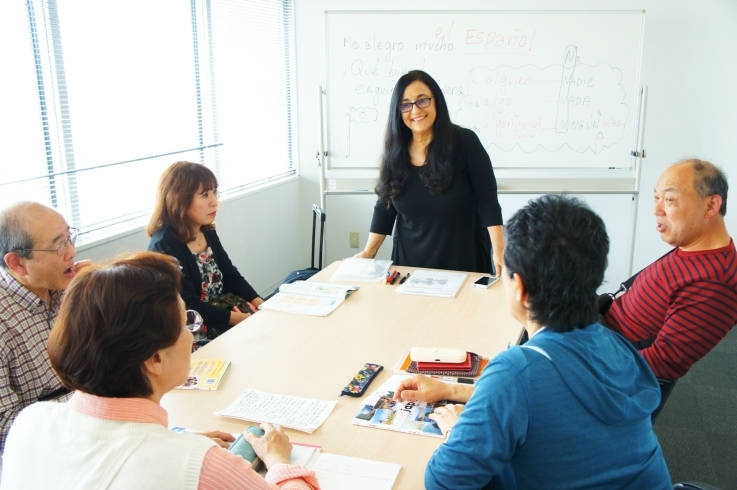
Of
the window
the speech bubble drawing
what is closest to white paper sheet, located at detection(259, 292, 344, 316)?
the window

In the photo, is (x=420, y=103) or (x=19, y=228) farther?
(x=420, y=103)

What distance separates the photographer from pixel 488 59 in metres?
3.92

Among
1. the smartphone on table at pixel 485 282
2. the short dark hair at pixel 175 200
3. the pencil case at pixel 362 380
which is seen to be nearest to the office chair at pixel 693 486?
the pencil case at pixel 362 380

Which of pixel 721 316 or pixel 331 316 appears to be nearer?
pixel 721 316

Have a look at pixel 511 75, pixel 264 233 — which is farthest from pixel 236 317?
pixel 511 75

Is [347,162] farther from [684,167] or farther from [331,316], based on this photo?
[684,167]

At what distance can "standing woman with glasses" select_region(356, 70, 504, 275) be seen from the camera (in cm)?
257

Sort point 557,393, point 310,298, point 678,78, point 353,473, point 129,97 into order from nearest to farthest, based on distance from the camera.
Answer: point 557,393
point 353,473
point 310,298
point 129,97
point 678,78

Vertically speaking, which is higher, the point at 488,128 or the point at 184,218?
the point at 488,128

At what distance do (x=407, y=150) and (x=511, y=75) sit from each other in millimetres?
1598

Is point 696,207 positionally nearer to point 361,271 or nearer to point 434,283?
point 434,283

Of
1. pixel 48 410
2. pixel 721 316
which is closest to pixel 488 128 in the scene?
pixel 721 316

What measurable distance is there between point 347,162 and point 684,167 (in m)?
2.47

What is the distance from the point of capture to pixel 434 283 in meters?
2.53
